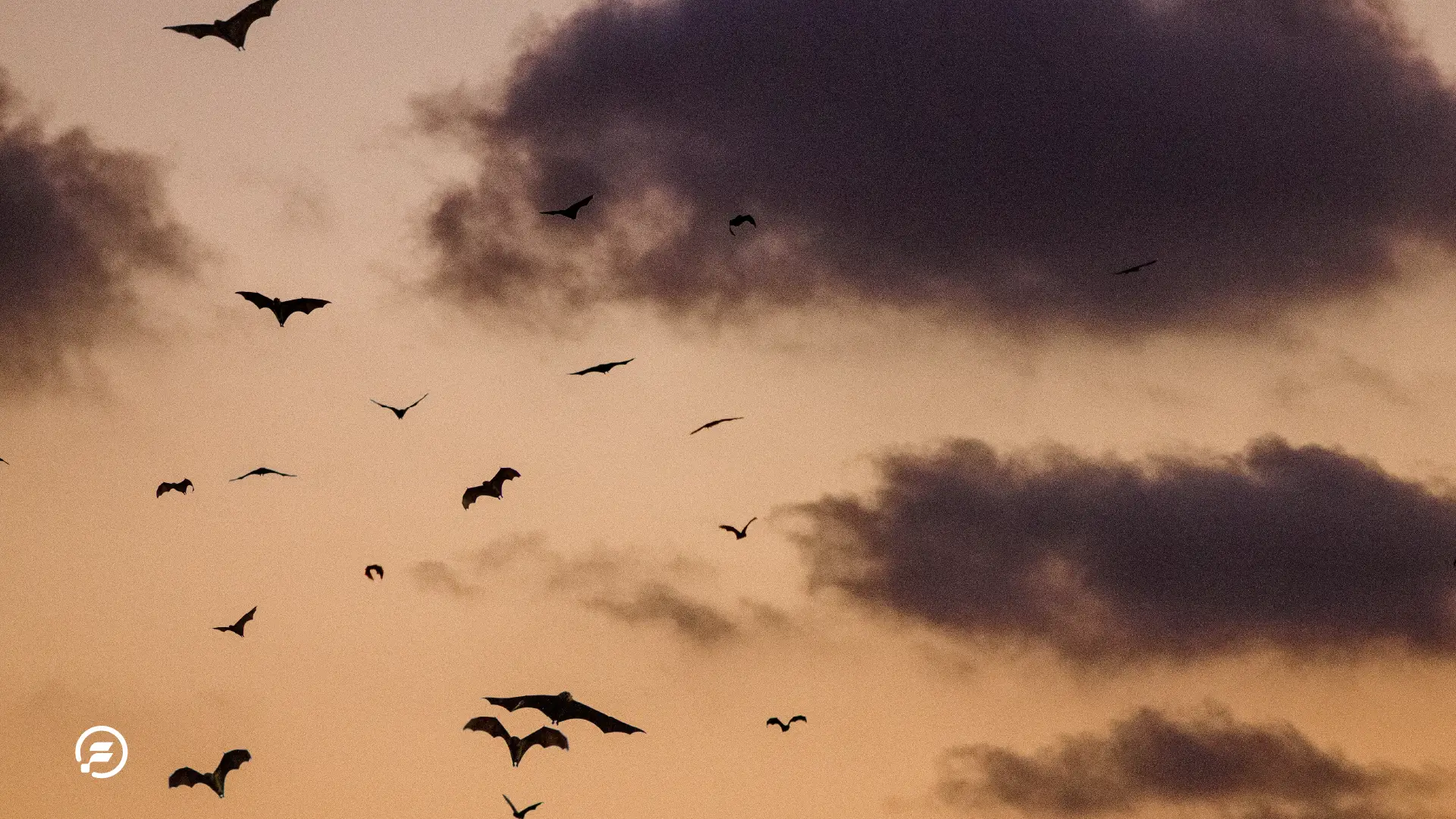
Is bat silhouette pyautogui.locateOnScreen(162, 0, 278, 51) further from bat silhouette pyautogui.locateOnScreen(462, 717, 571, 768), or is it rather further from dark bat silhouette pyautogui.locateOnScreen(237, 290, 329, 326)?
bat silhouette pyautogui.locateOnScreen(462, 717, 571, 768)

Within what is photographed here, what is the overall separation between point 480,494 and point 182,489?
9437 mm

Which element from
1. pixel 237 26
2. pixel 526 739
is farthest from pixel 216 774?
pixel 237 26

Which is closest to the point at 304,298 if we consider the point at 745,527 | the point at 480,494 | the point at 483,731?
the point at 480,494

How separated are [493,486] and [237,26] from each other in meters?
18.2

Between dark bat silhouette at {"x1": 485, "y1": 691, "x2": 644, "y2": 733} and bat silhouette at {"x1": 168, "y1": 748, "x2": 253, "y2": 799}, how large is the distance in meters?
8.38

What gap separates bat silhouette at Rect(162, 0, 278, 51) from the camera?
38.1m

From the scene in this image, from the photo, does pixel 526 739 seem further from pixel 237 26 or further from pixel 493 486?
pixel 237 26

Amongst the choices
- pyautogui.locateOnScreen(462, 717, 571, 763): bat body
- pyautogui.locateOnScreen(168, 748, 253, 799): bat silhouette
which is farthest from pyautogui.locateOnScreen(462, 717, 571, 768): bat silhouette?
pyautogui.locateOnScreen(168, 748, 253, 799): bat silhouette

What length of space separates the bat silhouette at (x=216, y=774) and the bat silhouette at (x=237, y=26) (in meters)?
19.5

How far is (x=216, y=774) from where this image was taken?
48375mm

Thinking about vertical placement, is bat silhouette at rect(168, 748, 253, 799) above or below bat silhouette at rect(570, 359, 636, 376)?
below

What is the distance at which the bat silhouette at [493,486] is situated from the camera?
5353 cm

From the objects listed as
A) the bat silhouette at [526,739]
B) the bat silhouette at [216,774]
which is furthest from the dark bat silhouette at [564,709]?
the bat silhouette at [216,774]

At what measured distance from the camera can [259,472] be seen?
49.7 metres
